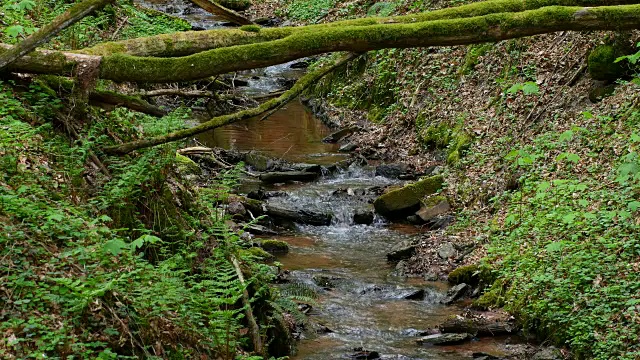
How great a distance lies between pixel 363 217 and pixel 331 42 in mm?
5952

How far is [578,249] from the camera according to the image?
29.4ft

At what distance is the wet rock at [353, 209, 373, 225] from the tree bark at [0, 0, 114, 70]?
7203 mm

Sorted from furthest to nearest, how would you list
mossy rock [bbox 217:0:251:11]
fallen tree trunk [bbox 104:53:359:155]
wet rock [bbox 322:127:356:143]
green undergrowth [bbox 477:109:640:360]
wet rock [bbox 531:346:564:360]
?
mossy rock [bbox 217:0:251:11], wet rock [bbox 322:127:356:143], wet rock [bbox 531:346:564:360], green undergrowth [bbox 477:109:640:360], fallen tree trunk [bbox 104:53:359:155]

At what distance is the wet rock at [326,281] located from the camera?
10.5m

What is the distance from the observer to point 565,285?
8.63 m

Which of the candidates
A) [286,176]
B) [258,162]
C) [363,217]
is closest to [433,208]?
[363,217]

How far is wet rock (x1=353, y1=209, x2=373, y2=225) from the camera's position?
43.2 feet

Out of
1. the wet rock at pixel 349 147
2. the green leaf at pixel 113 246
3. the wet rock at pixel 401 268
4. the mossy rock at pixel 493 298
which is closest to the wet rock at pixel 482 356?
the mossy rock at pixel 493 298

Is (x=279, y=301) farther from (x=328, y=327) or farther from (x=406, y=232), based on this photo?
(x=406, y=232)

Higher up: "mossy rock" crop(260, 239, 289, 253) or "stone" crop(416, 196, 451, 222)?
"stone" crop(416, 196, 451, 222)

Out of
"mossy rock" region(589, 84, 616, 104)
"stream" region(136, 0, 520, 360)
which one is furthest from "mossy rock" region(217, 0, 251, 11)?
"mossy rock" region(589, 84, 616, 104)

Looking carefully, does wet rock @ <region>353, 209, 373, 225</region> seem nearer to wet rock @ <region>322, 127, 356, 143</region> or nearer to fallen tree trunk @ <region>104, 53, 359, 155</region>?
wet rock @ <region>322, 127, 356, 143</region>

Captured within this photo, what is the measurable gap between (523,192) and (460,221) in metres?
1.25

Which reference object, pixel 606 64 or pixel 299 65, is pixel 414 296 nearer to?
pixel 606 64
